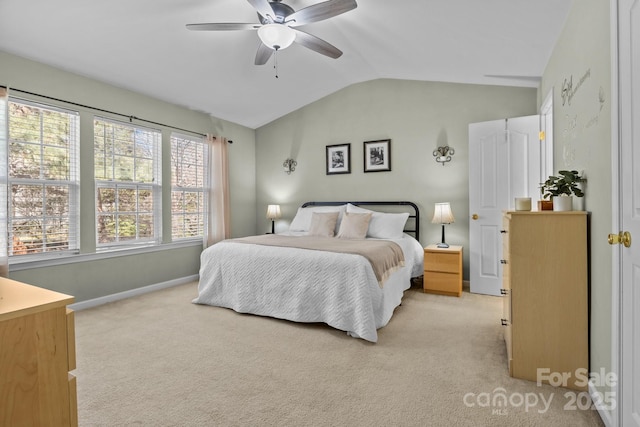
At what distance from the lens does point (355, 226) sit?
425 centimetres

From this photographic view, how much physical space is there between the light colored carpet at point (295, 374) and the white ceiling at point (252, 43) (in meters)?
2.54

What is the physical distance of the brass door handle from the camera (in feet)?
4.63

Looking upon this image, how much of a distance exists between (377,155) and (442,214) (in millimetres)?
1355

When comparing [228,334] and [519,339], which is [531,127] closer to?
[519,339]

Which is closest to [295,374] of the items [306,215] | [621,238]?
[621,238]

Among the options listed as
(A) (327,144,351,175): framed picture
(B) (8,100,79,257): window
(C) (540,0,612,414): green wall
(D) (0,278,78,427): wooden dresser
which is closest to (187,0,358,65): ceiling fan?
(C) (540,0,612,414): green wall

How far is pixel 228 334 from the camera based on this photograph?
9.37 ft

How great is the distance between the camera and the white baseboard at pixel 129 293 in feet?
11.7

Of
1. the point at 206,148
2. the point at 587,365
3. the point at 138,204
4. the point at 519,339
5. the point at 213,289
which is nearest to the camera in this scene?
the point at 587,365

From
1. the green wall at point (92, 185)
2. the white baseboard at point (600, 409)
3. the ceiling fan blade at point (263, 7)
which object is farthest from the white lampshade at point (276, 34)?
the white baseboard at point (600, 409)

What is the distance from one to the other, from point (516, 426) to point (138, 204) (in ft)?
14.2

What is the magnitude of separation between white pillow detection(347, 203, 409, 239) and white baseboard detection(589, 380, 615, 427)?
2.48m

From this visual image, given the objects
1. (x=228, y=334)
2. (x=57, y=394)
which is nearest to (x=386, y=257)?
(x=228, y=334)

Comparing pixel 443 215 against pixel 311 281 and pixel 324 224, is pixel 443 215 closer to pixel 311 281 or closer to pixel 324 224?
pixel 324 224
